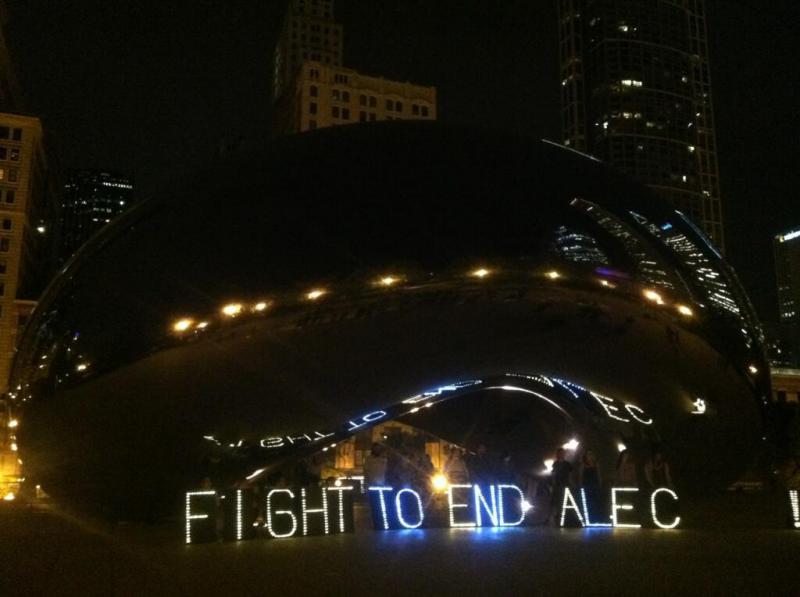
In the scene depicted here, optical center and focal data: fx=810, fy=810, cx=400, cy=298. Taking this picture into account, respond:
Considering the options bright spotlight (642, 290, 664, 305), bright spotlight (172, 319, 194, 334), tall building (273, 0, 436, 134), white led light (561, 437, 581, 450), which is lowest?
white led light (561, 437, 581, 450)

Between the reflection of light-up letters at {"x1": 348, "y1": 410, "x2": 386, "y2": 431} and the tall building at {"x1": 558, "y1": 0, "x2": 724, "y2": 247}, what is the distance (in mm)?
117870

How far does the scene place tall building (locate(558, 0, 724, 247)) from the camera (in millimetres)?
122438

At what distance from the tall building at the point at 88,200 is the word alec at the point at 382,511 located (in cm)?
16627

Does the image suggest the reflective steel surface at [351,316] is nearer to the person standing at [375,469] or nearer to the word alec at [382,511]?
the word alec at [382,511]

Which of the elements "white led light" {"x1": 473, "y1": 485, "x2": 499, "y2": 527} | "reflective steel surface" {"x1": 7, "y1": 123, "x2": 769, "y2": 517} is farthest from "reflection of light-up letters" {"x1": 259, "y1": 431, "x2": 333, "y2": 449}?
"white led light" {"x1": 473, "y1": 485, "x2": 499, "y2": 527}

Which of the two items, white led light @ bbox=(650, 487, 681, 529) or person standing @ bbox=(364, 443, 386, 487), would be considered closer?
white led light @ bbox=(650, 487, 681, 529)

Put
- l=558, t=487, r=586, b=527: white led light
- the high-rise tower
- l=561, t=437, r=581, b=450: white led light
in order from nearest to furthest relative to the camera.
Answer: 1. l=558, t=487, r=586, b=527: white led light
2. l=561, t=437, r=581, b=450: white led light
3. the high-rise tower

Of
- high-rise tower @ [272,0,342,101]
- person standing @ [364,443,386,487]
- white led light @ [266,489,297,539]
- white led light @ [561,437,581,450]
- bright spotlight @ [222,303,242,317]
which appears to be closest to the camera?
bright spotlight @ [222,303,242,317]

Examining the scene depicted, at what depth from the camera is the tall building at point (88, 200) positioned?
168 metres

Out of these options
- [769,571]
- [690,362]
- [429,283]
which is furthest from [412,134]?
[769,571]

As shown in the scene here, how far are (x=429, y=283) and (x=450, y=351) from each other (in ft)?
2.27

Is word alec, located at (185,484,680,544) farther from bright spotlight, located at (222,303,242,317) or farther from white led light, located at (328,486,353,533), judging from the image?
bright spotlight, located at (222,303,242,317)

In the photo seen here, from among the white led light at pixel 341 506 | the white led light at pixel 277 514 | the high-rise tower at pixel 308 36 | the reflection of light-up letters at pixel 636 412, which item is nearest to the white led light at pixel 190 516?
the white led light at pixel 277 514

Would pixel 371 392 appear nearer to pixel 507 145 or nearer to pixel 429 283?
pixel 429 283
